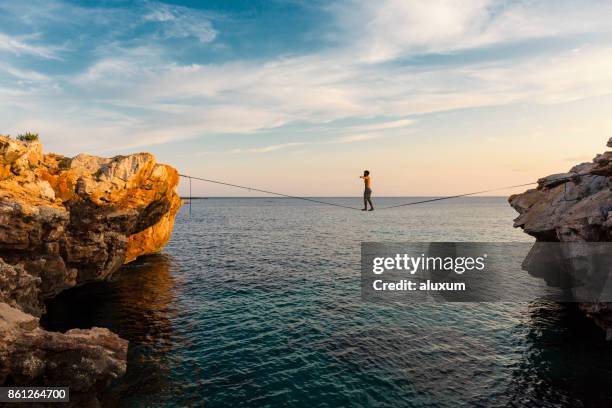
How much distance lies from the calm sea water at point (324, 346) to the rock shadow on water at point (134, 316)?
0.11 meters

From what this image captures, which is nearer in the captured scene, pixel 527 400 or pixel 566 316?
pixel 527 400

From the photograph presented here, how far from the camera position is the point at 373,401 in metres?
19.5

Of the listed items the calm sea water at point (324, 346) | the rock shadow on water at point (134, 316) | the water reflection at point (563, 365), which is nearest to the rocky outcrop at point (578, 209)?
the water reflection at point (563, 365)

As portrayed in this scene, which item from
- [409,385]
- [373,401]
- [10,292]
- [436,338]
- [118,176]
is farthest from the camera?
[118,176]

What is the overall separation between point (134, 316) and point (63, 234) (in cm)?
1097

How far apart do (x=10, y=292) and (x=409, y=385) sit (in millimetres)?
28062

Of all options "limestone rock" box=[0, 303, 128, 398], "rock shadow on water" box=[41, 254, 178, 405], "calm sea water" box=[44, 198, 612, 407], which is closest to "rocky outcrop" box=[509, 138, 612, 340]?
"calm sea water" box=[44, 198, 612, 407]

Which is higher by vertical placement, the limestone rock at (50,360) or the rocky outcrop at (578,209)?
the rocky outcrop at (578,209)

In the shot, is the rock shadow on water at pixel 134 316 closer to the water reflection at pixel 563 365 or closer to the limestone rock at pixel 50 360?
the limestone rock at pixel 50 360

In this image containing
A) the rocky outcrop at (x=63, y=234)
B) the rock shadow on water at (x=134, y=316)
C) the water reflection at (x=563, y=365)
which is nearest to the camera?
the rocky outcrop at (x=63, y=234)

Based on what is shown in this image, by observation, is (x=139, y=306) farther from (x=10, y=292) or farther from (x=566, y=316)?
(x=566, y=316)

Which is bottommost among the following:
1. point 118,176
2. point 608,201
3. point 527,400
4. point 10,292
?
point 527,400

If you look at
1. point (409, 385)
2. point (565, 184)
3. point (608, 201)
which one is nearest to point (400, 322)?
point (409, 385)

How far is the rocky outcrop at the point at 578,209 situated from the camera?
88.2 feet
